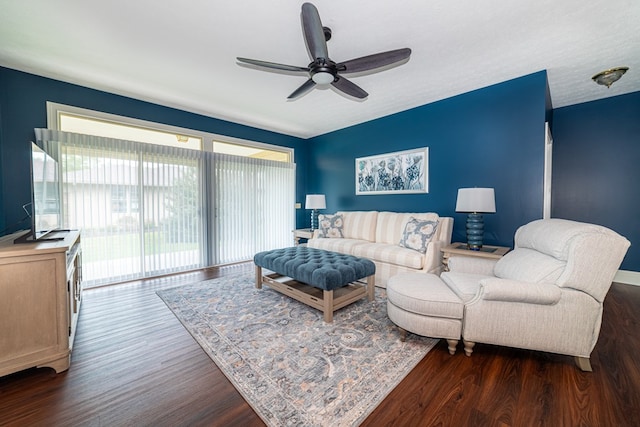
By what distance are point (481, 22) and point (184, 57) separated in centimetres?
286

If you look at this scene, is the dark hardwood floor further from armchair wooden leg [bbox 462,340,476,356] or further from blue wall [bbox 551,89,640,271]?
blue wall [bbox 551,89,640,271]

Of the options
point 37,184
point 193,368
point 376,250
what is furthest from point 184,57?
point 376,250

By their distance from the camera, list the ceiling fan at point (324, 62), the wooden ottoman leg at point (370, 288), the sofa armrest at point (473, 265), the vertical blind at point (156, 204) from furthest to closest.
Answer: the vertical blind at point (156, 204) → the wooden ottoman leg at point (370, 288) → the sofa armrest at point (473, 265) → the ceiling fan at point (324, 62)

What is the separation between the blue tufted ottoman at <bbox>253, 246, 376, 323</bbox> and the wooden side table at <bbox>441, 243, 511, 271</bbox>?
3.40ft

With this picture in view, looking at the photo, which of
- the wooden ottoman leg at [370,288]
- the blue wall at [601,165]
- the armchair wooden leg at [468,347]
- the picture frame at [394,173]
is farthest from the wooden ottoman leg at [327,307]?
the blue wall at [601,165]

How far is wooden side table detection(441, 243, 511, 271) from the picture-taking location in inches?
107

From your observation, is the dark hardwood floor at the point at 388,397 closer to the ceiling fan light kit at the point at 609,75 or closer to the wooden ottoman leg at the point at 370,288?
the wooden ottoman leg at the point at 370,288

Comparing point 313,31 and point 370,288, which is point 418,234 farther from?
point 313,31

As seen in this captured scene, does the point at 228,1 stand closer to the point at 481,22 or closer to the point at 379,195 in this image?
the point at 481,22

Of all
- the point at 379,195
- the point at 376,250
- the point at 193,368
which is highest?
the point at 379,195

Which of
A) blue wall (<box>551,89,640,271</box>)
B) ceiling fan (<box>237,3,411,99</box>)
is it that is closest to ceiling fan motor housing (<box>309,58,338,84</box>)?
ceiling fan (<box>237,3,411,99</box>)

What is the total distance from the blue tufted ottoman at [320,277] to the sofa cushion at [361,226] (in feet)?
4.15

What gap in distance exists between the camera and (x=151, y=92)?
3420 mm

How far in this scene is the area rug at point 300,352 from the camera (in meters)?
1.41
